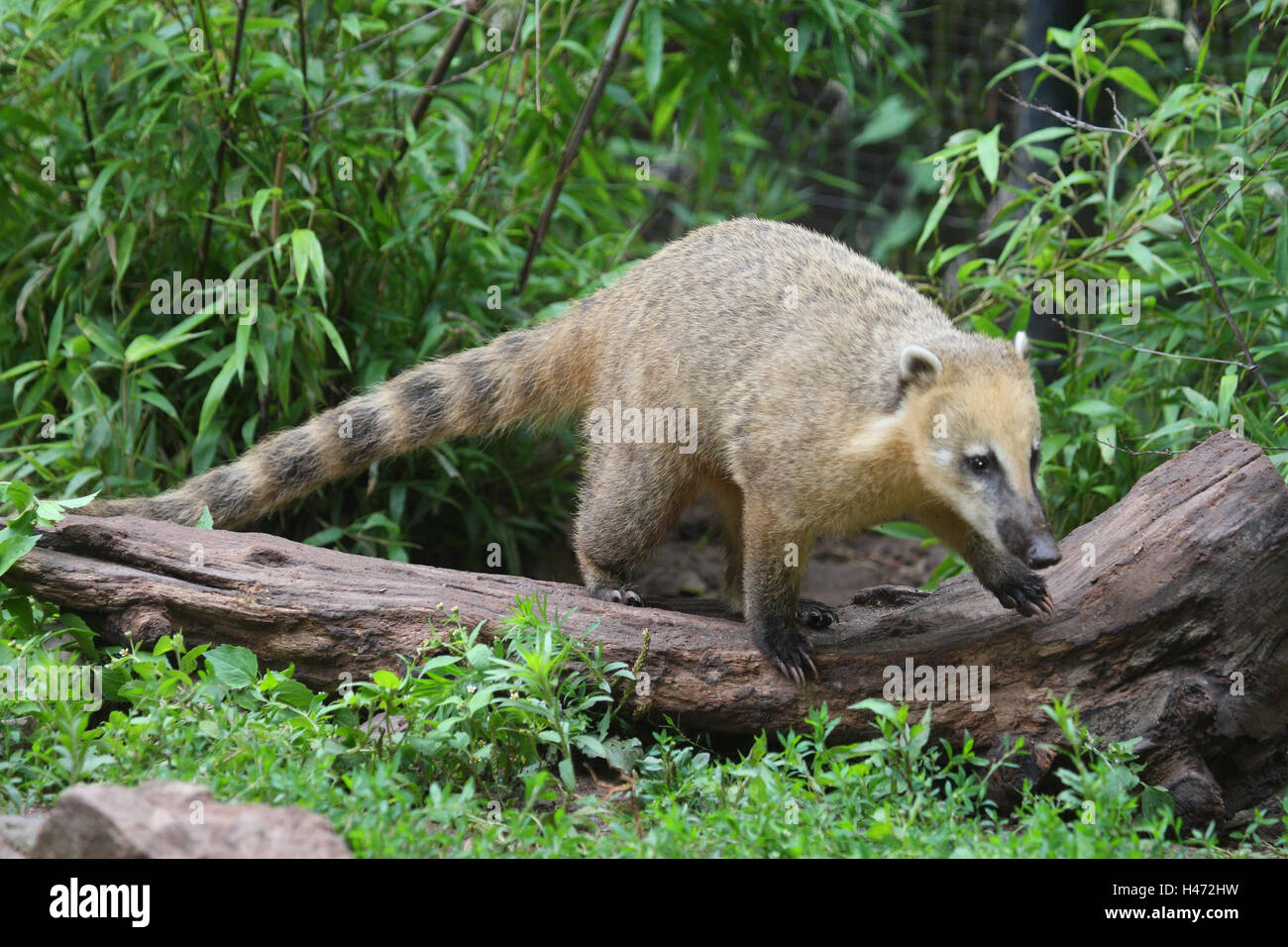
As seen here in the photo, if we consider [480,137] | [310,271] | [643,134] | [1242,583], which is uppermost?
[643,134]

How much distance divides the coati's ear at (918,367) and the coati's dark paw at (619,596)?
1588 millimetres

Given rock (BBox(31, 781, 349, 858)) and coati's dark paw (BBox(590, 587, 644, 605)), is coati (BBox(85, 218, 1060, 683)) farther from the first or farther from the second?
rock (BBox(31, 781, 349, 858))

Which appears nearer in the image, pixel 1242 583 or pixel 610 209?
pixel 1242 583

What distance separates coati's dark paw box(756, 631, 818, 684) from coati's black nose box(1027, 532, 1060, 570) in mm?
982

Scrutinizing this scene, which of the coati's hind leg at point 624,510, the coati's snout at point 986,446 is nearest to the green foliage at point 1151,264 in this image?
the coati's snout at point 986,446

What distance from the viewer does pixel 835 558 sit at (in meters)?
8.43

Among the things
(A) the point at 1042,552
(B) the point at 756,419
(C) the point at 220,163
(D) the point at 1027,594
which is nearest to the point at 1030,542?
(A) the point at 1042,552

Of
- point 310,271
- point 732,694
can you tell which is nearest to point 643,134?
point 310,271

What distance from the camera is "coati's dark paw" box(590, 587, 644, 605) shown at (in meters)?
5.09

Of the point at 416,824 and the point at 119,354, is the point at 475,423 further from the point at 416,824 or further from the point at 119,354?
the point at 416,824

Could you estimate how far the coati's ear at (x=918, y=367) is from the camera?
13.7 ft

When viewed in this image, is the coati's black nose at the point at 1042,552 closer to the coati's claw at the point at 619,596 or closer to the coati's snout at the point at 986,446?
the coati's snout at the point at 986,446

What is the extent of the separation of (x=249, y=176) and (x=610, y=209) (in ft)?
8.26

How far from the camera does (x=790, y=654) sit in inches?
174
